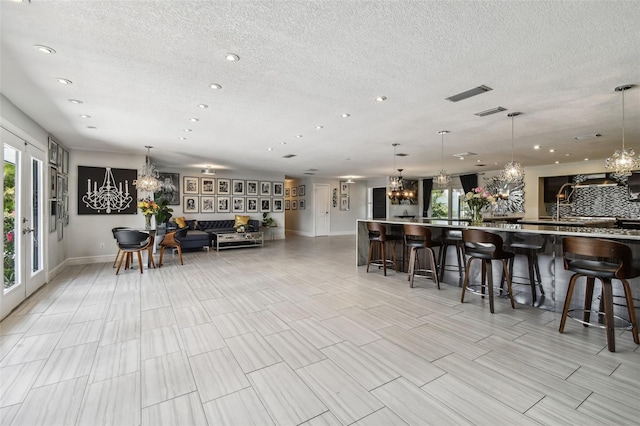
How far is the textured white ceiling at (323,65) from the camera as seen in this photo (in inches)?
74.8

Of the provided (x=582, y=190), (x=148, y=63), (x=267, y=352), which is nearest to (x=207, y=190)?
(x=148, y=63)

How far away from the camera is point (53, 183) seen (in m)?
5.10

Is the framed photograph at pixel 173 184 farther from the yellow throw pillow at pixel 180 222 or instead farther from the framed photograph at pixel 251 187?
the framed photograph at pixel 251 187

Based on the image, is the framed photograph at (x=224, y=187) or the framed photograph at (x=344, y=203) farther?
the framed photograph at (x=344, y=203)

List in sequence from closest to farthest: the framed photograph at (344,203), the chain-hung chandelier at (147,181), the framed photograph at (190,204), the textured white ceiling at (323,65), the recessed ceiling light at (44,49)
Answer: the textured white ceiling at (323,65) < the recessed ceiling light at (44,49) < the chain-hung chandelier at (147,181) < the framed photograph at (190,204) < the framed photograph at (344,203)

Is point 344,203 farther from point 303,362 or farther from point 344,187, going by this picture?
point 303,362

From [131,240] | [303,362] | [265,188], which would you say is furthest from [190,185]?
[303,362]

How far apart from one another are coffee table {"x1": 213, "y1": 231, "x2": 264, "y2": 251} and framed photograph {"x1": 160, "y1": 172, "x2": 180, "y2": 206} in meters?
1.92

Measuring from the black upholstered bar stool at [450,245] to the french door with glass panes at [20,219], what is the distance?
5721 millimetres

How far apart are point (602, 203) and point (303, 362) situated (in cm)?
996

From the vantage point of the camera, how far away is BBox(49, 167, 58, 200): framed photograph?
16.3 feet

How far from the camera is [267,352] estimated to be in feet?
8.11

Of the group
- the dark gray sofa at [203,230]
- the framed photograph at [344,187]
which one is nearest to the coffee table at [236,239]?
the dark gray sofa at [203,230]

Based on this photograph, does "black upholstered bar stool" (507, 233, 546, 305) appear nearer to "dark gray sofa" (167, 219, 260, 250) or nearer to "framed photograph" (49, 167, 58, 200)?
"framed photograph" (49, 167, 58, 200)
